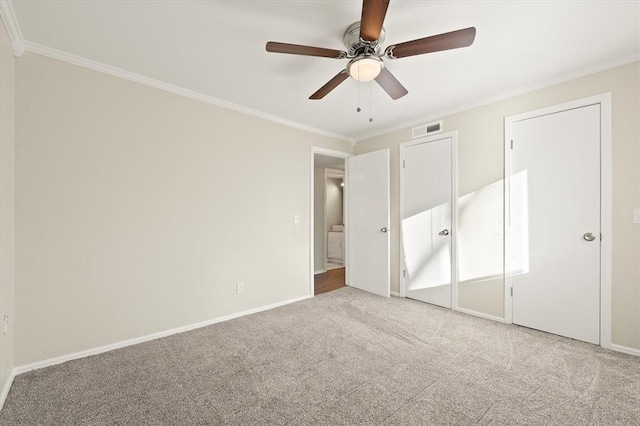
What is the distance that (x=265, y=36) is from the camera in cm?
192

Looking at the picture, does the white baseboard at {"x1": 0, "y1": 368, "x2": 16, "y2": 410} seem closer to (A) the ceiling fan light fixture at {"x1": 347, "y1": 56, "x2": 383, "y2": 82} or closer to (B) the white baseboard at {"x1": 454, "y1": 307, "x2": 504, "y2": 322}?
(A) the ceiling fan light fixture at {"x1": 347, "y1": 56, "x2": 383, "y2": 82}

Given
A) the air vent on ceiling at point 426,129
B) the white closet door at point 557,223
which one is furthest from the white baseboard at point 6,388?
the air vent on ceiling at point 426,129

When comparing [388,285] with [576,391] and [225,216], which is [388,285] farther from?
[225,216]

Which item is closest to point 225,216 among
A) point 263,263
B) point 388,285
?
point 263,263

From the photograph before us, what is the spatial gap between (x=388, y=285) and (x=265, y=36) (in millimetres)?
3258

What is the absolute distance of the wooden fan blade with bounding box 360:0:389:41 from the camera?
4.29 feet

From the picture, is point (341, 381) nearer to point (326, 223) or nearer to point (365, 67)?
Result: point (365, 67)

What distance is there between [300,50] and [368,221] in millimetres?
2819

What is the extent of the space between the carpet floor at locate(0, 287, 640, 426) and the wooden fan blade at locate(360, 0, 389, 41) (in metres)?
2.21

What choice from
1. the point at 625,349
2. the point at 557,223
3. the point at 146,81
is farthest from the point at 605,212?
the point at 146,81

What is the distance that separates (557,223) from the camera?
8.27ft

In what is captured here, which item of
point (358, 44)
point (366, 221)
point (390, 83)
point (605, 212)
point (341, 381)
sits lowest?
point (341, 381)

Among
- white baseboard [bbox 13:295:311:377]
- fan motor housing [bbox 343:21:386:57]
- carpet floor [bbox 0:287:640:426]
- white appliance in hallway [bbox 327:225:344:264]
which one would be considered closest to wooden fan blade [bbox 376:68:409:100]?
fan motor housing [bbox 343:21:386:57]

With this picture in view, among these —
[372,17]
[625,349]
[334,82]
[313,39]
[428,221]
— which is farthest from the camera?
[428,221]
